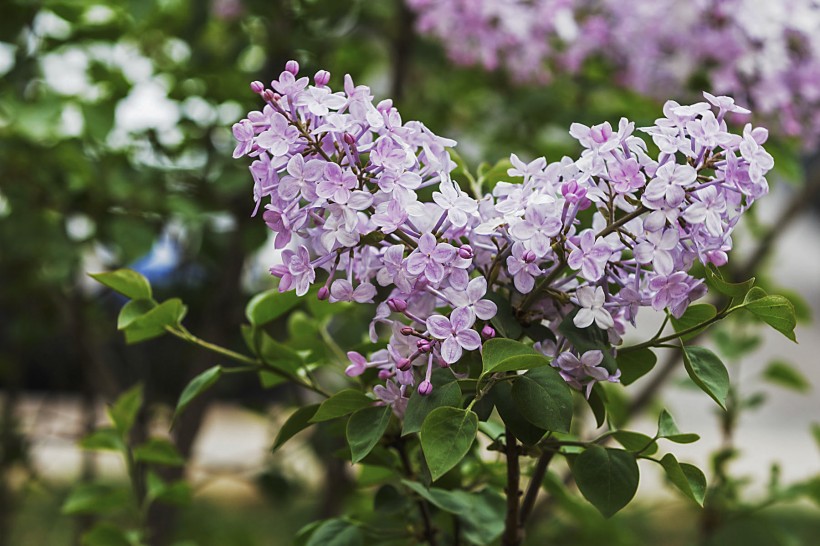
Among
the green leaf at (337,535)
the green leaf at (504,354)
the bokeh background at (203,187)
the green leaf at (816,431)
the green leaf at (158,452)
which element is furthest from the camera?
the bokeh background at (203,187)

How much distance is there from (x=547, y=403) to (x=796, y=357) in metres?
8.40

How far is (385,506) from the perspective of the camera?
33.8 inches

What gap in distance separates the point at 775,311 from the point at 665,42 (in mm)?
971

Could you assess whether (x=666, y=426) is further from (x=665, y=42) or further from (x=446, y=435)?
(x=665, y=42)

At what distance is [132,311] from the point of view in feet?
2.74

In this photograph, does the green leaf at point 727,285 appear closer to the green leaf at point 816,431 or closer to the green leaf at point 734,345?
the green leaf at point 816,431

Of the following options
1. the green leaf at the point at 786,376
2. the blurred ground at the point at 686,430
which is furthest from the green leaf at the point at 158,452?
the blurred ground at the point at 686,430

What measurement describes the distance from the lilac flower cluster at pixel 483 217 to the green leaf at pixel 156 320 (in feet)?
0.55

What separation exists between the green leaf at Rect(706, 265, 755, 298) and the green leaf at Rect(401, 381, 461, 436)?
19 cm

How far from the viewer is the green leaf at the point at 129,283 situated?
83 cm

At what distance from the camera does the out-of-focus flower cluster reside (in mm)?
1437

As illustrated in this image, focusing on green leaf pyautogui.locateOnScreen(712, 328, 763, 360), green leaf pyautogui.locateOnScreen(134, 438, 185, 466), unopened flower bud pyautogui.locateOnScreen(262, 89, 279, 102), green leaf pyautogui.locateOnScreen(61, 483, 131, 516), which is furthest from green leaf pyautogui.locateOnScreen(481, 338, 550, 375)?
green leaf pyautogui.locateOnScreen(712, 328, 763, 360)

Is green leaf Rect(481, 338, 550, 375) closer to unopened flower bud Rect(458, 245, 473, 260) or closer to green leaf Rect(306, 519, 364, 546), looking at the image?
unopened flower bud Rect(458, 245, 473, 260)

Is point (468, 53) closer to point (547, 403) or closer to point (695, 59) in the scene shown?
point (695, 59)
